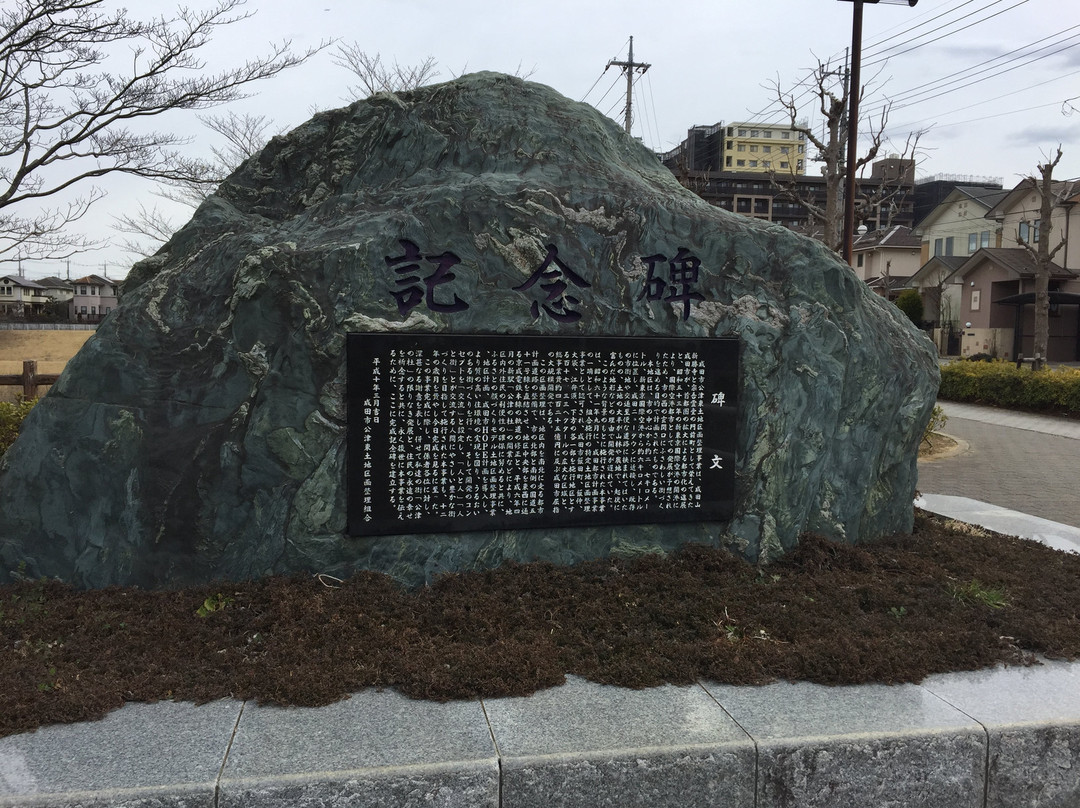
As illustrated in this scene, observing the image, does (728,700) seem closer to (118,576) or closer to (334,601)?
(334,601)

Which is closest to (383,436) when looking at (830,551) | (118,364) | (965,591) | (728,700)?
(118,364)

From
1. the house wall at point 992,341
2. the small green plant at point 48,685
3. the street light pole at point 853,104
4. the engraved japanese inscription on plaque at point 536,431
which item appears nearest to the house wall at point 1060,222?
the house wall at point 992,341

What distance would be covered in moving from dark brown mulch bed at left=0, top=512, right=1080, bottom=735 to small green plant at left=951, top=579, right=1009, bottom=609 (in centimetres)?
1

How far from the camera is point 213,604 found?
4.00 metres

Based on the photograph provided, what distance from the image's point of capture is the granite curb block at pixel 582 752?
2.66 metres

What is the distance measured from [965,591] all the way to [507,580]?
8.54 ft

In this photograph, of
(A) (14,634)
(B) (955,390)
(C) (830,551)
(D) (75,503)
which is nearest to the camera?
(A) (14,634)

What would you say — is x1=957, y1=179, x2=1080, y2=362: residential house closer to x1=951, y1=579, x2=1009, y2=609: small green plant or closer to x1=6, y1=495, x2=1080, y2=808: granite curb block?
x1=951, y1=579, x2=1009, y2=609: small green plant

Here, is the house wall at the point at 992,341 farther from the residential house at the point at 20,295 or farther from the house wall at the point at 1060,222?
the residential house at the point at 20,295

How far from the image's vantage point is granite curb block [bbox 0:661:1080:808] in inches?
105

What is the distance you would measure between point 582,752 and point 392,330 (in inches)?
96.2

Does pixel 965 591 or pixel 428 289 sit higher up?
pixel 428 289

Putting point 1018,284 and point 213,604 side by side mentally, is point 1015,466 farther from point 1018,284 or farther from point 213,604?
point 1018,284

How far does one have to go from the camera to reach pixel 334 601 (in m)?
3.99
